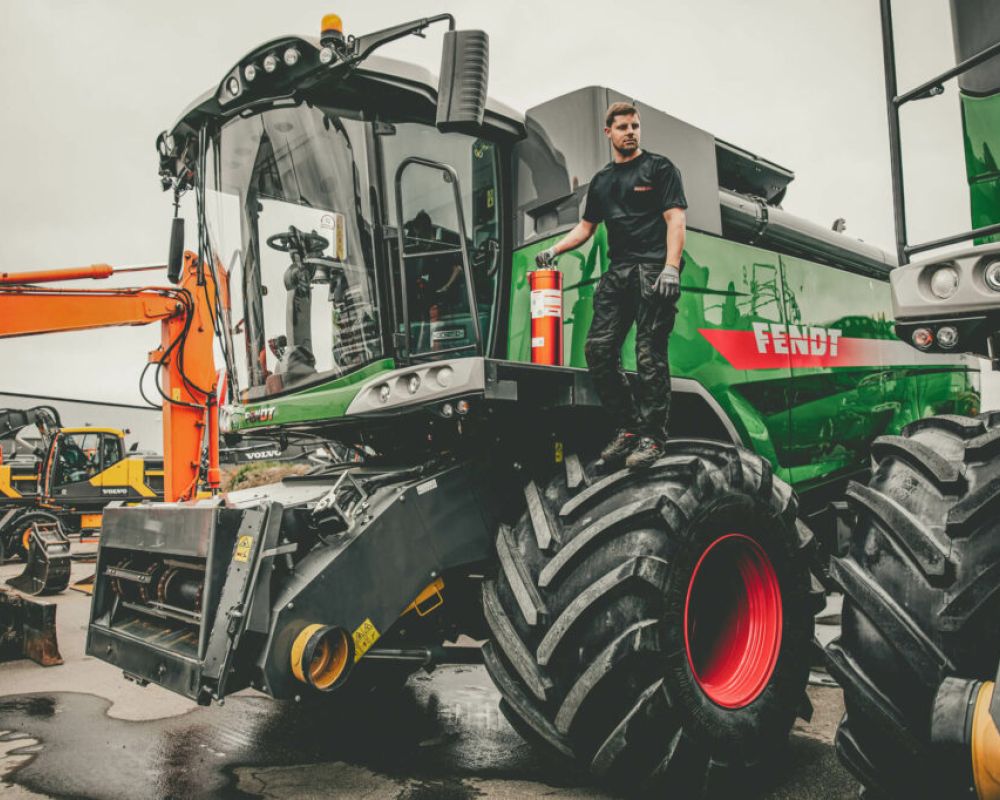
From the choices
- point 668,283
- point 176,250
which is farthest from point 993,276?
point 176,250

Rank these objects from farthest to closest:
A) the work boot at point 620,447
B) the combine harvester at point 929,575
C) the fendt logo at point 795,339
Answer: the fendt logo at point 795,339, the work boot at point 620,447, the combine harvester at point 929,575

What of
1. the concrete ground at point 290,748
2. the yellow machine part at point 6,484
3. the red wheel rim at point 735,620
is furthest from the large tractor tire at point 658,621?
the yellow machine part at point 6,484

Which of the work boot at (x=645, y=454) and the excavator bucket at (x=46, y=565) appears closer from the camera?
the work boot at (x=645, y=454)

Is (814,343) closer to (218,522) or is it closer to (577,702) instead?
(577,702)

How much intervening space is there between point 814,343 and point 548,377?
2.47 m

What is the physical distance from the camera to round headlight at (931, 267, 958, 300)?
89.4 inches

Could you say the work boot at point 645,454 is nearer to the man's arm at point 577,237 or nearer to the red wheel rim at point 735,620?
the red wheel rim at point 735,620

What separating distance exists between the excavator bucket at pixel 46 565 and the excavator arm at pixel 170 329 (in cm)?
242

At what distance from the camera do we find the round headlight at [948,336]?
92.7 inches

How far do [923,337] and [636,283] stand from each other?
1416 millimetres

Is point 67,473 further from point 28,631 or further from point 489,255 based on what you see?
point 489,255

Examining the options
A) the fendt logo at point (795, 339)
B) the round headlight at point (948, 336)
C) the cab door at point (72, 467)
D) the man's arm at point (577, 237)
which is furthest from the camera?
the cab door at point (72, 467)

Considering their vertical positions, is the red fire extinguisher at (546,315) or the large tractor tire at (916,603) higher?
the red fire extinguisher at (546,315)

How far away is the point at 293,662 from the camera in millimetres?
3131
